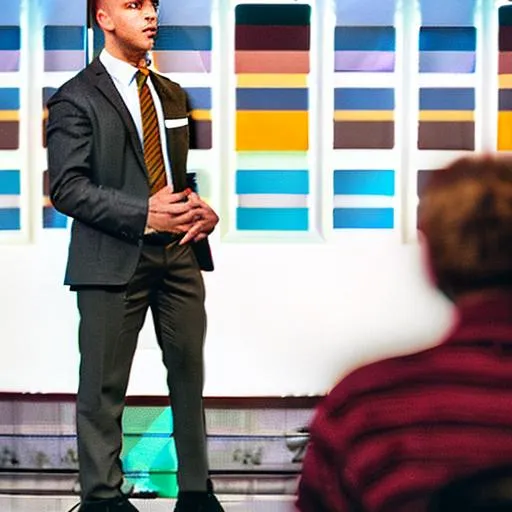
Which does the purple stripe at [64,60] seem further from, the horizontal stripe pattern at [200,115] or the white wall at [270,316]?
the white wall at [270,316]

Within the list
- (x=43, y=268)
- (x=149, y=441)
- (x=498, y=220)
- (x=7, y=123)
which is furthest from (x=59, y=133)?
(x=498, y=220)

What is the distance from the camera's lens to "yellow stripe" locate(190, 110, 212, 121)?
2592 millimetres

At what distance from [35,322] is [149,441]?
1.26 ft

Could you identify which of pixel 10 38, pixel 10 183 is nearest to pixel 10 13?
pixel 10 38

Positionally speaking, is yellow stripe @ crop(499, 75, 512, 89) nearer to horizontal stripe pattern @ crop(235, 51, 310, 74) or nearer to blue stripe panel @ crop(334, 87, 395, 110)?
blue stripe panel @ crop(334, 87, 395, 110)

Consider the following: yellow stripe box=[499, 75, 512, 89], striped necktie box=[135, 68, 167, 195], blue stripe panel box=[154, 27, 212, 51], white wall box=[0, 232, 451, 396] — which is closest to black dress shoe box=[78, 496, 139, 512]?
white wall box=[0, 232, 451, 396]

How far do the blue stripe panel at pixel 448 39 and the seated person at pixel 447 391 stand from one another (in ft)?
3.71

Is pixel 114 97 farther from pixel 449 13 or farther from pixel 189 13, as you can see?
pixel 449 13

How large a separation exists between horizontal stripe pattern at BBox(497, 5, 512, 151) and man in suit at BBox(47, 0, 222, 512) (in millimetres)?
690

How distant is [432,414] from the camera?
1.47 metres

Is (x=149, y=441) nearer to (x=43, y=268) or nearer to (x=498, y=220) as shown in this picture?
(x=43, y=268)

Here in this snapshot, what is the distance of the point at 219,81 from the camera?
2584mm

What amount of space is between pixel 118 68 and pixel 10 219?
17.0 inches

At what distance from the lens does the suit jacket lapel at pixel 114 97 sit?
8.43ft
